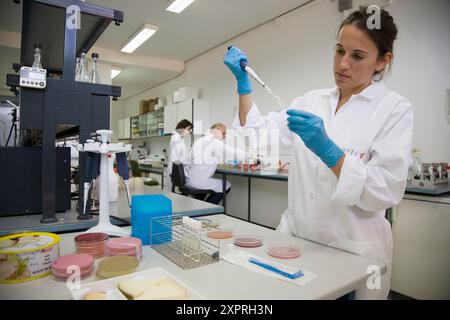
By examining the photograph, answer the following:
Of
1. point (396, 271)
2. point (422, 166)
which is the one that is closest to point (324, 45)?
point (422, 166)

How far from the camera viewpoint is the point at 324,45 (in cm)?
319

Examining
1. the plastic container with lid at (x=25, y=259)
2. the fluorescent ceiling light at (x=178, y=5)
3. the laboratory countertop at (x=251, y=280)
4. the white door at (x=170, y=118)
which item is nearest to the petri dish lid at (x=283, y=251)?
the laboratory countertop at (x=251, y=280)

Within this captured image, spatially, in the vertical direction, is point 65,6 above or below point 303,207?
above

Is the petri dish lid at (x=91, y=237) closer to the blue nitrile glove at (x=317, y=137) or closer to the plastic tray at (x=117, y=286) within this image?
the plastic tray at (x=117, y=286)

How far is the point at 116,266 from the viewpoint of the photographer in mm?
739

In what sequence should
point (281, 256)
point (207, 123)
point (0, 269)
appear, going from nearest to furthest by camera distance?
1. point (0, 269)
2. point (281, 256)
3. point (207, 123)

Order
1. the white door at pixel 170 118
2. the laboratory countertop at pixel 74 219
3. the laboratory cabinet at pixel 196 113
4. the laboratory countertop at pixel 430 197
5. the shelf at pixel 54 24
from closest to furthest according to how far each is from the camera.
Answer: the laboratory countertop at pixel 74 219 → the shelf at pixel 54 24 → the laboratory countertop at pixel 430 197 → the laboratory cabinet at pixel 196 113 → the white door at pixel 170 118

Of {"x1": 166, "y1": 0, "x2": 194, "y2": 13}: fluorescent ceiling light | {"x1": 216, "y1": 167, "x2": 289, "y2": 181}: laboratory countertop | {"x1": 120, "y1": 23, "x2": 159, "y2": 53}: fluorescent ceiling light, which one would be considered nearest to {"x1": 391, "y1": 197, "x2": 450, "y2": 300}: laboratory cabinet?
{"x1": 216, "y1": 167, "x2": 289, "y2": 181}: laboratory countertop

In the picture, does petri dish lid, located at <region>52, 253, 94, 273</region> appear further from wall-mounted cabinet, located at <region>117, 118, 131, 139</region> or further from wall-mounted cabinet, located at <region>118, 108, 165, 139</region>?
wall-mounted cabinet, located at <region>117, 118, 131, 139</region>

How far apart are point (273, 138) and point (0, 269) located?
1.05 m

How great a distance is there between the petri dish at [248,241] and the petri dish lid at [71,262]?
453mm

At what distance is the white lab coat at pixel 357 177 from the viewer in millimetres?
886

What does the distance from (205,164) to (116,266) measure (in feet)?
9.77
